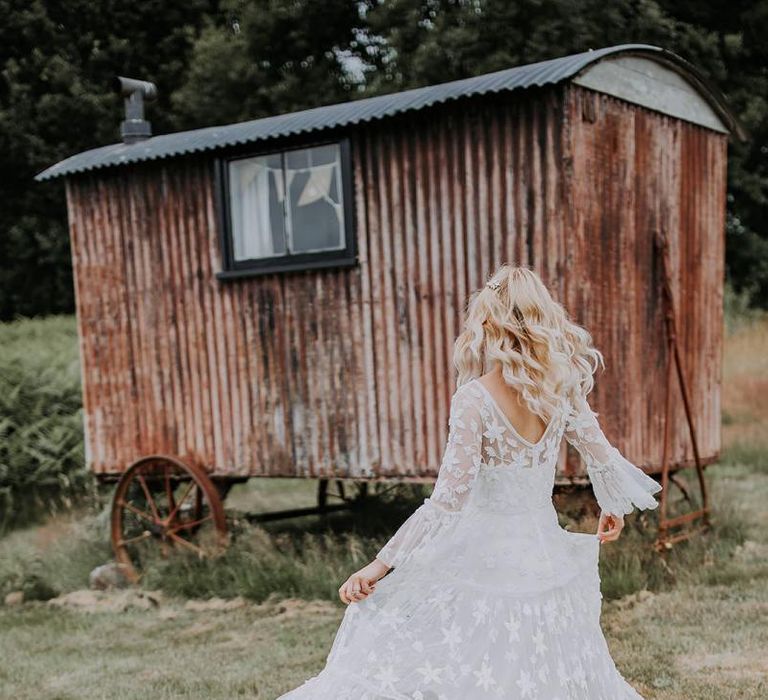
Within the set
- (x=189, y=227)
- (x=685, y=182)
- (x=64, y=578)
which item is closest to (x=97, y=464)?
(x=64, y=578)

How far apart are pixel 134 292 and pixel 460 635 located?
269 inches

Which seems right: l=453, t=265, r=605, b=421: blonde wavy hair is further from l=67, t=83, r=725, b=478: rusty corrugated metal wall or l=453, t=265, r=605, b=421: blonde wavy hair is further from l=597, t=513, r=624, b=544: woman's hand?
l=67, t=83, r=725, b=478: rusty corrugated metal wall

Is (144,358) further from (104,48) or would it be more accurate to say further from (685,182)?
(104,48)

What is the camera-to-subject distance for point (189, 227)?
9.42 meters

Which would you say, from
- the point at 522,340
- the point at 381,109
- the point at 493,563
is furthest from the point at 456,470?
the point at 381,109

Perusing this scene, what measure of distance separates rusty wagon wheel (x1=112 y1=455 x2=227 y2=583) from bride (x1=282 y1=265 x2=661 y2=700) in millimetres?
5424

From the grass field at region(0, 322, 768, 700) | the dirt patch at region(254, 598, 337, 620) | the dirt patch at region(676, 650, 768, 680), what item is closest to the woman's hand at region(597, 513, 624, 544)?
the grass field at region(0, 322, 768, 700)

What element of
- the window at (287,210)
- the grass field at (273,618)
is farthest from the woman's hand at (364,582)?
the window at (287,210)

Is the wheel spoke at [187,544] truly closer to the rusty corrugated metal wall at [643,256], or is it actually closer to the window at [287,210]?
the window at [287,210]

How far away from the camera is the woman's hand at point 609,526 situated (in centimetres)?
411

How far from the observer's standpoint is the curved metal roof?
7.60 metres

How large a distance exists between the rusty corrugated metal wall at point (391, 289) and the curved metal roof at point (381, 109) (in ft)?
0.61

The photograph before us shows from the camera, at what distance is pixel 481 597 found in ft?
12.4

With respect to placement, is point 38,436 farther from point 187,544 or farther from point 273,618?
point 273,618
